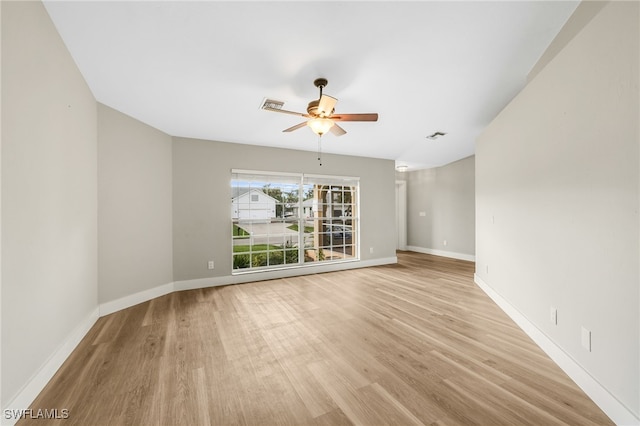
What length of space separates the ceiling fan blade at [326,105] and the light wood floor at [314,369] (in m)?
2.27

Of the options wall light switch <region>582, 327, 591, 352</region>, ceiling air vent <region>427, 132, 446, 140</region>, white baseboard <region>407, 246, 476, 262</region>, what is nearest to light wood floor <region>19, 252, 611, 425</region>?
wall light switch <region>582, 327, 591, 352</region>

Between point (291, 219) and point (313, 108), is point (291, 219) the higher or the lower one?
the lower one

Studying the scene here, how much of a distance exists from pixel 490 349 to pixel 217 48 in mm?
3548

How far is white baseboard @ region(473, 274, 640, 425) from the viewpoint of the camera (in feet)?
4.54

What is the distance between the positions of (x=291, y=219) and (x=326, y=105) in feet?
9.30

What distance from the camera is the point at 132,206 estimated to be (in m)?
3.33

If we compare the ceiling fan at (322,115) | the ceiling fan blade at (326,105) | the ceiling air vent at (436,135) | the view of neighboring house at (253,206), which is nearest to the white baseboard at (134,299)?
the view of neighboring house at (253,206)

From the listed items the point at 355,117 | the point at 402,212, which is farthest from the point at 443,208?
the point at 355,117

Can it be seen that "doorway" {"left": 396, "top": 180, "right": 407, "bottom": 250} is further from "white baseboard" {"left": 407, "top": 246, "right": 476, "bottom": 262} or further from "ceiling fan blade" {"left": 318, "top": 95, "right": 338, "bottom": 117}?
"ceiling fan blade" {"left": 318, "top": 95, "right": 338, "bottom": 117}

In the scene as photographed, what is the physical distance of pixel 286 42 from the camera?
2.09 m

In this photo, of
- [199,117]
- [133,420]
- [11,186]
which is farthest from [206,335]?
[199,117]

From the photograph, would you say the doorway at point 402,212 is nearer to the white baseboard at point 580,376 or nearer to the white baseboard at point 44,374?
the white baseboard at point 580,376

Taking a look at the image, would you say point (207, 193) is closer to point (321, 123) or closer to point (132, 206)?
point (132, 206)
